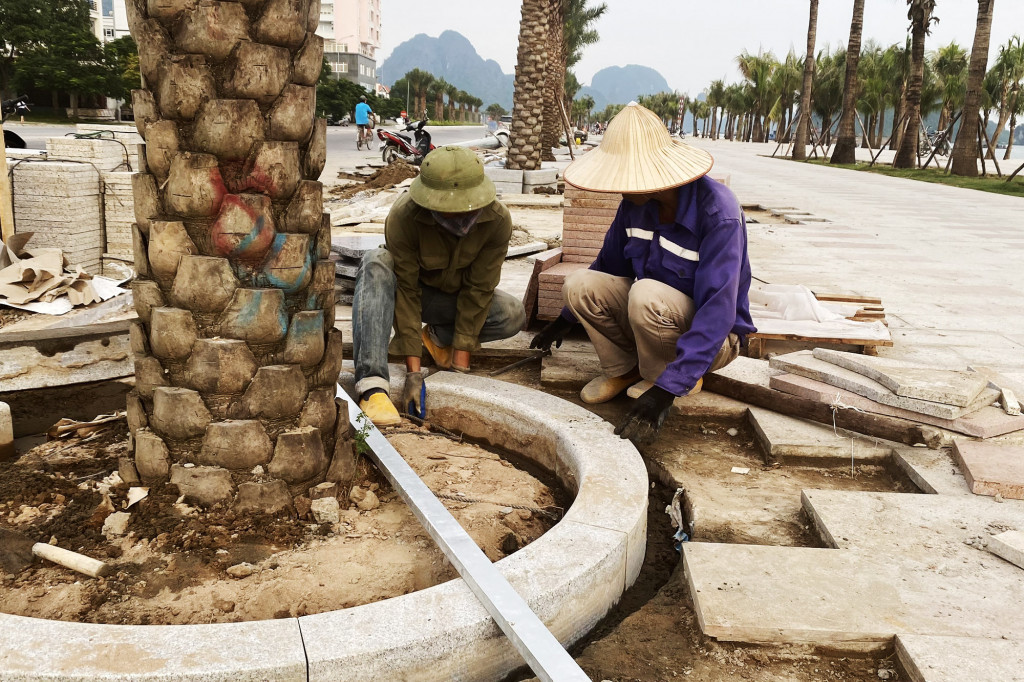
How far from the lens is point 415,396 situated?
3.37 meters

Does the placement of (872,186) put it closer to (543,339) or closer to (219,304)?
(543,339)

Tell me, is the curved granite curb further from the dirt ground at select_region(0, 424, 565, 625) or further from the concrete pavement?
the concrete pavement

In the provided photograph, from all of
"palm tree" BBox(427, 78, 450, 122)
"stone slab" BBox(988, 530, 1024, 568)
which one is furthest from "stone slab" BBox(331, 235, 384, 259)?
"palm tree" BBox(427, 78, 450, 122)

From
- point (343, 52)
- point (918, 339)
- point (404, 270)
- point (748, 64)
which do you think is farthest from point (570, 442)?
point (343, 52)

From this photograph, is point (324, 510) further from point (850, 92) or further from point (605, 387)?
point (850, 92)

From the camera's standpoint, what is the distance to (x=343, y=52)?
334ft

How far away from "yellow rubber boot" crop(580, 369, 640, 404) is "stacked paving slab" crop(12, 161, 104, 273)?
195 inches

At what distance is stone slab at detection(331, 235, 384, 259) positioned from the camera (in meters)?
5.53

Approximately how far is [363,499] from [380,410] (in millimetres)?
662

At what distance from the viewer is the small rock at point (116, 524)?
2.27 metres

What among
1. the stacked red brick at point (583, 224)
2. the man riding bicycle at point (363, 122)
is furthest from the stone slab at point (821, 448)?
the man riding bicycle at point (363, 122)

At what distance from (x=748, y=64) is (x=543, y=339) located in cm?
6440

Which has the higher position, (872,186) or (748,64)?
(748,64)

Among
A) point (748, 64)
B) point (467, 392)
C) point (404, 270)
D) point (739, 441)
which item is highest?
point (748, 64)
